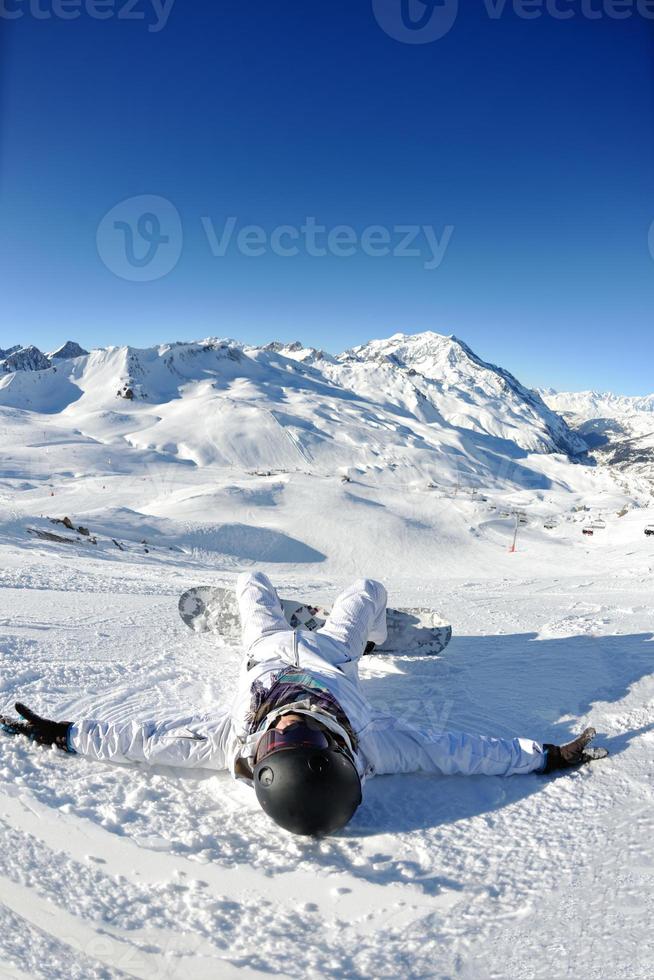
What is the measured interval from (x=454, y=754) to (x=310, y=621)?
264cm

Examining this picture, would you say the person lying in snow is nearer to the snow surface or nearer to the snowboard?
the snow surface

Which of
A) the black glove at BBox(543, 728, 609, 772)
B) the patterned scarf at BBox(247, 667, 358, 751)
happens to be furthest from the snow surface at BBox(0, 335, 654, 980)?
the patterned scarf at BBox(247, 667, 358, 751)

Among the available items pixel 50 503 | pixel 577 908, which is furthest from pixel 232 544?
pixel 577 908

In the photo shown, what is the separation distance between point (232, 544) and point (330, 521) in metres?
6.16

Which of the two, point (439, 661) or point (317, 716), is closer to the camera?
point (317, 716)

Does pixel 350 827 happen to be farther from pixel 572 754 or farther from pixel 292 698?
pixel 572 754

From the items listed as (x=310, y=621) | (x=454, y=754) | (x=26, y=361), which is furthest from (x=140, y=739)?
(x=26, y=361)

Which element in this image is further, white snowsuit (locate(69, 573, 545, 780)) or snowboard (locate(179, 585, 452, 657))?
snowboard (locate(179, 585, 452, 657))

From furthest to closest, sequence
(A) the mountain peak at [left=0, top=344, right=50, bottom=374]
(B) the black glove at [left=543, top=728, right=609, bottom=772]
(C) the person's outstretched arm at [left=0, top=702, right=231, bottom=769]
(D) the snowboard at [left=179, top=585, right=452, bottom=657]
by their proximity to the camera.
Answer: (A) the mountain peak at [left=0, top=344, right=50, bottom=374], (D) the snowboard at [left=179, top=585, right=452, bottom=657], (B) the black glove at [left=543, top=728, right=609, bottom=772], (C) the person's outstretched arm at [left=0, top=702, right=231, bottom=769]

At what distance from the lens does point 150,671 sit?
4594 mm

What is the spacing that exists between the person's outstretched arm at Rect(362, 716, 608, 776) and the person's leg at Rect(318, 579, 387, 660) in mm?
950

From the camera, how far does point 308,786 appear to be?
2.48 meters

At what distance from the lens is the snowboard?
536 cm

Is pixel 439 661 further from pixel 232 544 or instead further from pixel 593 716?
pixel 232 544
